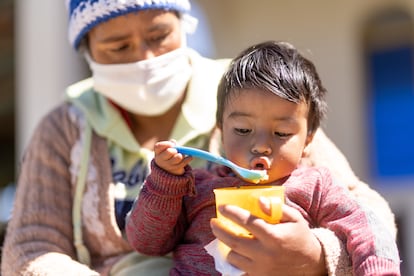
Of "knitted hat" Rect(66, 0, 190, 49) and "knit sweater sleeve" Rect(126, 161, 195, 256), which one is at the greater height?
"knitted hat" Rect(66, 0, 190, 49)

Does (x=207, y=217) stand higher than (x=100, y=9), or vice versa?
(x=100, y=9)

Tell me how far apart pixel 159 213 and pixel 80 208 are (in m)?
0.44

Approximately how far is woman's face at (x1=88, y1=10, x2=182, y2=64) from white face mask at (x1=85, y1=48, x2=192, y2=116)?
24 millimetres

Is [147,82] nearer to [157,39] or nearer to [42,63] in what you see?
[157,39]

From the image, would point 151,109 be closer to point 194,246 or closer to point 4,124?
point 194,246

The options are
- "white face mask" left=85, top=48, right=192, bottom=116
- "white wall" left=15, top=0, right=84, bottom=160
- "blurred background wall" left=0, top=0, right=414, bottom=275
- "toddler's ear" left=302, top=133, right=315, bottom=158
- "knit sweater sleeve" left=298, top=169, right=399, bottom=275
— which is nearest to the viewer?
"knit sweater sleeve" left=298, top=169, right=399, bottom=275

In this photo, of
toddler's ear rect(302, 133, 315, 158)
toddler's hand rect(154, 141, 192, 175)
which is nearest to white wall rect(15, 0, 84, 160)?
toddler's ear rect(302, 133, 315, 158)

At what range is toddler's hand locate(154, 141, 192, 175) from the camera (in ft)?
6.37

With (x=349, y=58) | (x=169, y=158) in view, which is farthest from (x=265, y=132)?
(x=349, y=58)

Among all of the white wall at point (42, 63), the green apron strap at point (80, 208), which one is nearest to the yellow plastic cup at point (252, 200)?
the green apron strap at point (80, 208)

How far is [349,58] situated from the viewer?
6.40 m

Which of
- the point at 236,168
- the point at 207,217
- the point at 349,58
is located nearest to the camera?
the point at 236,168

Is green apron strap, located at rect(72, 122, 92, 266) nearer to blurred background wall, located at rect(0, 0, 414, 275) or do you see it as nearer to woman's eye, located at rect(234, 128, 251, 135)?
woman's eye, located at rect(234, 128, 251, 135)

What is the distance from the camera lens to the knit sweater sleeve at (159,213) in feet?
6.61
